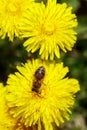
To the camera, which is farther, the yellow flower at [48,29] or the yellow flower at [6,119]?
the yellow flower at [6,119]

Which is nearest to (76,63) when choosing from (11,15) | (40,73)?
(11,15)

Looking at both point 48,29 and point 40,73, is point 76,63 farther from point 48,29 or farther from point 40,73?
point 40,73

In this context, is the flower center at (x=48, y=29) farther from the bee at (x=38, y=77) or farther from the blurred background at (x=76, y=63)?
the blurred background at (x=76, y=63)

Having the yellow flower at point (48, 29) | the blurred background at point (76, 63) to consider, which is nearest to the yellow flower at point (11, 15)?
the yellow flower at point (48, 29)

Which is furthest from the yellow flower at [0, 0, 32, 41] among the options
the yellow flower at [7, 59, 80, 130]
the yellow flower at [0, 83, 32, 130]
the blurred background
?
the blurred background

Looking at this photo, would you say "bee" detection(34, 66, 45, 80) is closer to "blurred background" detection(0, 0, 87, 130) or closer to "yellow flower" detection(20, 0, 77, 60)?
"yellow flower" detection(20, 0, 77, 60)

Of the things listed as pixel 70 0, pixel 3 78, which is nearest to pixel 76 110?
pixel 3 78
